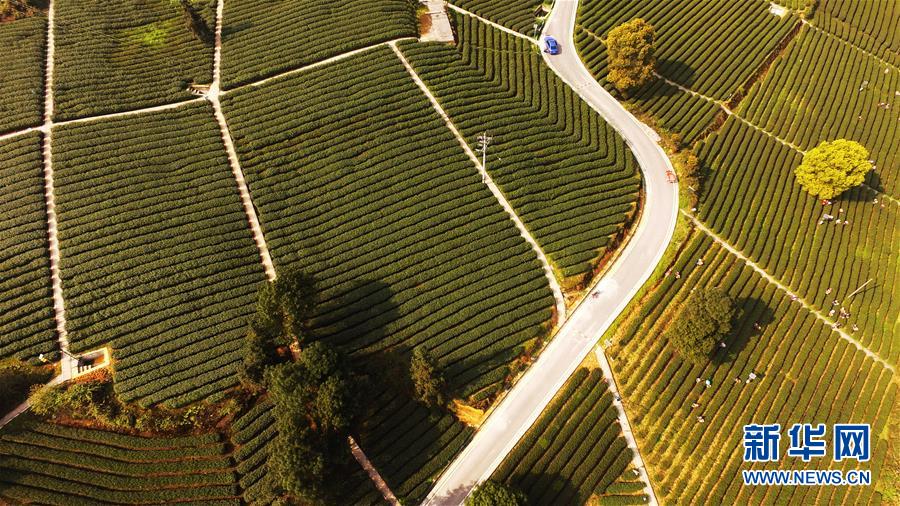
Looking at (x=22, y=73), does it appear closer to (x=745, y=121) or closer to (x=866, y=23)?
(x=745, y=121)

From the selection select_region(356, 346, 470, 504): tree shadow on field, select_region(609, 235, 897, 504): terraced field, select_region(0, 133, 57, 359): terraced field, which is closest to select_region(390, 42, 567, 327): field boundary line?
select_region(609, 235, 897, 504): terraced field

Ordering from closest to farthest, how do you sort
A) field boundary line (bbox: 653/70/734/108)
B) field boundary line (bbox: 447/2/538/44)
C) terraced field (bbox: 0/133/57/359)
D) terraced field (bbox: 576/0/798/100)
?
terraced field (bbox: 0/133/57/359), field boundary line (bbox: 653/70/734/108), terraced field (bbox: 576/0/798/100), field boundary line (bbox: 447/2/538/44)

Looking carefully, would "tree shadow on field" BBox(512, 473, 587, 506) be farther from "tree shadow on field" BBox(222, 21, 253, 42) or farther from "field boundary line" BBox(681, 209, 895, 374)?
"tree shadow on field" BBox(222, 21, 253, 42)

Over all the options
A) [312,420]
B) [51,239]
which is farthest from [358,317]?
[51,239]

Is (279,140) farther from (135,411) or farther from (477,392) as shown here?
(477,392)

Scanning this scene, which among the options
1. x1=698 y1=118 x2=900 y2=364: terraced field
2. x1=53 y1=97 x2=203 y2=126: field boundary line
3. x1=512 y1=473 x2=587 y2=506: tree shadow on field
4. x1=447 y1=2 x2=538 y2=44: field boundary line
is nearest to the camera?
x1=512 y1=473 x2=587 y2=506: tree shadow on field

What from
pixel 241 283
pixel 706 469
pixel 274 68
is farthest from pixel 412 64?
pixel 706 469
